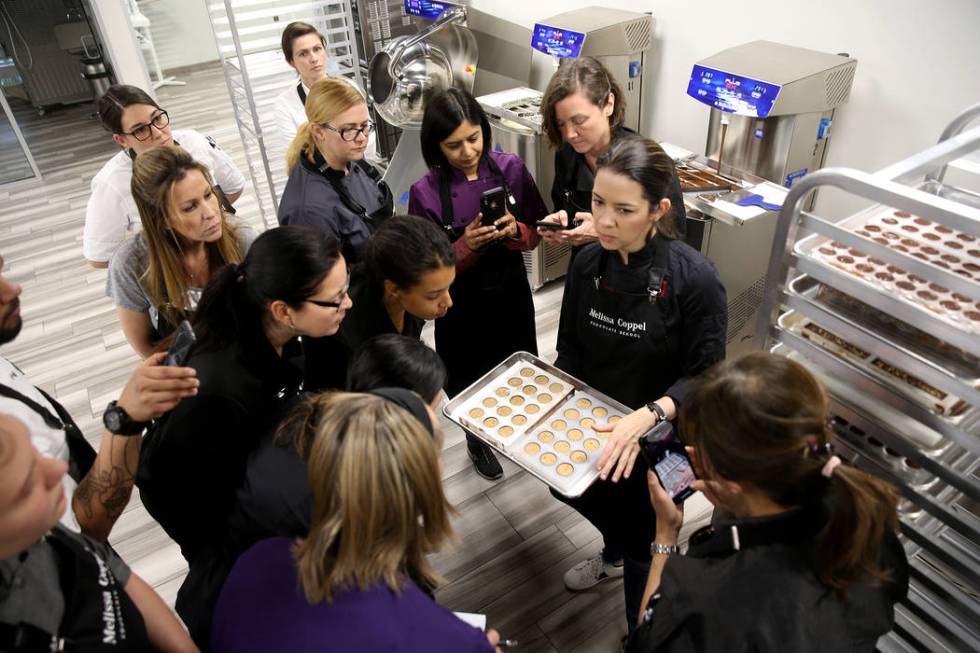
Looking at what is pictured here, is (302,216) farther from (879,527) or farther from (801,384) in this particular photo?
(879,527)

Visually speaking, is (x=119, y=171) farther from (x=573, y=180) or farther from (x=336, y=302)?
(x=573, y=180)

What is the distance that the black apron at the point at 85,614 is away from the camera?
3.18ft

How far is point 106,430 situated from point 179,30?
9620mm

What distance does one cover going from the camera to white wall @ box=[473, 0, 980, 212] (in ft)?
7.92

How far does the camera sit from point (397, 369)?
1510mm

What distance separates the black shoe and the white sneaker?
0.63 metres

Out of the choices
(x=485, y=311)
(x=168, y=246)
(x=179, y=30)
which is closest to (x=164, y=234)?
(x=168, y=246)

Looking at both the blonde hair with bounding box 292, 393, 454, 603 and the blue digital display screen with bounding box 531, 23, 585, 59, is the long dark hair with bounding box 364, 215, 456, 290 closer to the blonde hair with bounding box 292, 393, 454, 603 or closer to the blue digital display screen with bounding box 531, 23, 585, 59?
the blonde hair with bounding box 292, 393, 454, 603

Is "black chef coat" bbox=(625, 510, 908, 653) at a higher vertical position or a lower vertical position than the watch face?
lower

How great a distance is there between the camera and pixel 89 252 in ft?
8.51

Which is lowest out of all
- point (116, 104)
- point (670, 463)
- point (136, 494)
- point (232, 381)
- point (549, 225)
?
point (136, 494)

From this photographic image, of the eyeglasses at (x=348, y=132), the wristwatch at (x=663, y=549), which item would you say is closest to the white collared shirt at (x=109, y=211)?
the eyeglasses at (x=348, y=132)

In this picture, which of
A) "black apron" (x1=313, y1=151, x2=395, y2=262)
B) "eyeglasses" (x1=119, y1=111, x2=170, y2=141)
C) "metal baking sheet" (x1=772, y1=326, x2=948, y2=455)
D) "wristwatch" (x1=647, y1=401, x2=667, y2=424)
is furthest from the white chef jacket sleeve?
"metal baking sheet" (x1=772, y1=326, x2=948, y2=455)

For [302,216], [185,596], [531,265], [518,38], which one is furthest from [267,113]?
[185,596]
